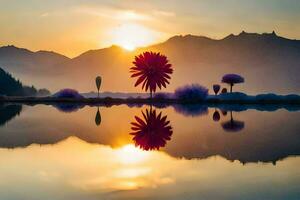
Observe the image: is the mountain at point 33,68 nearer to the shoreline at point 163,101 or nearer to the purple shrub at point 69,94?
the purple shrub at point 69,94

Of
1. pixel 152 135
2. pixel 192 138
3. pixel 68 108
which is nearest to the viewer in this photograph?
pixel 192 138

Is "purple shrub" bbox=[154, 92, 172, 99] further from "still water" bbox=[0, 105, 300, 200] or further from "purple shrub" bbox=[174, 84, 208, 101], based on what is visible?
"still water" bbox=[0, 105, 300, 200]

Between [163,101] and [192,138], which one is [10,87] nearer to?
[163,101]

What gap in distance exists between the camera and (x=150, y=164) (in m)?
8.63

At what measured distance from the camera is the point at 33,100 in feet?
130

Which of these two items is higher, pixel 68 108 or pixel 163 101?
pixel 163 101

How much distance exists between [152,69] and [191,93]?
A: 12.2ft

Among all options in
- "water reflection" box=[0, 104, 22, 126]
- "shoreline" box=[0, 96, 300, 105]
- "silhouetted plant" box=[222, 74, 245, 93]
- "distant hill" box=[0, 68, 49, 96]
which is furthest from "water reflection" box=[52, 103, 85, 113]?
"distant hill" box=[0, 68, 49, 96]

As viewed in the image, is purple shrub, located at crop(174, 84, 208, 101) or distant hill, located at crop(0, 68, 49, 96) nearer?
purple shrub, located at crop(174, 84, 208, 101)

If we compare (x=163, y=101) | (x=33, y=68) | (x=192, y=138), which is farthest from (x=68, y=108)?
(x=33, y=68)

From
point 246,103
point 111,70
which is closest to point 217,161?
point 246,103

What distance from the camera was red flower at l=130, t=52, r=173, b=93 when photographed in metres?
39.2

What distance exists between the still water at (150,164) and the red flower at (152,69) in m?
24.7

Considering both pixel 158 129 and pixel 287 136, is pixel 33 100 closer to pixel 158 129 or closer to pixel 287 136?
pixel 158 129
